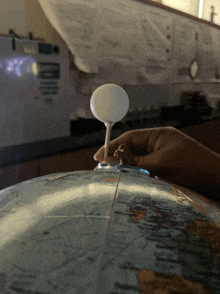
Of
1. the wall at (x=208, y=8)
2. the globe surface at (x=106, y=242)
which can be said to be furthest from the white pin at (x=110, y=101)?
the wall at (x=208, y=8)

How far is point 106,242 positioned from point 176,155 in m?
0.48

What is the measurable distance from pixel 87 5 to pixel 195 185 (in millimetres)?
958

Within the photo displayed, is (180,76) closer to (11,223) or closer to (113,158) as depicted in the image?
(113,158)

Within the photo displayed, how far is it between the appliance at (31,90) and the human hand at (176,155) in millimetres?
533

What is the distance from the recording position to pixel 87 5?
3.88 feet

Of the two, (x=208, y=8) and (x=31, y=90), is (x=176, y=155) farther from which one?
(x=208, y=8)

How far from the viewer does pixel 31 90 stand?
107cm

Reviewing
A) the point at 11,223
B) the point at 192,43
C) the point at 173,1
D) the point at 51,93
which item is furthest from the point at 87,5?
the point at 11,223

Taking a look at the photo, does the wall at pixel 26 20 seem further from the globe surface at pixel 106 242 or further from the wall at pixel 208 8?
the wall at pixel 208 8

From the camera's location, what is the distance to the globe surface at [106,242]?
0.19m

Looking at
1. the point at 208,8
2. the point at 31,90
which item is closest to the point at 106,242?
the point at 31,90

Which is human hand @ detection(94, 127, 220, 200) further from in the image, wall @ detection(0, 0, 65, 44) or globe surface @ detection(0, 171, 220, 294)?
wall @ detection(0, 0, 65, 44)

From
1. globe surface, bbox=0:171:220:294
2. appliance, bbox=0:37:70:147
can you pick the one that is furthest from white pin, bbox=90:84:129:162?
appliance, bbox=0:37:70:147

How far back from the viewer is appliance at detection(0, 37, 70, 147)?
1.00 metres
